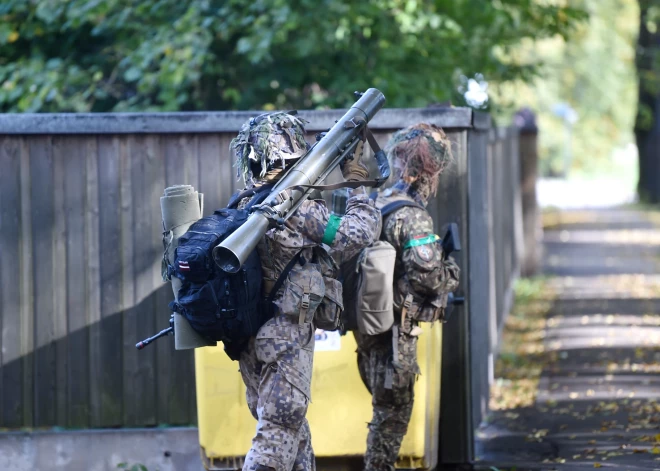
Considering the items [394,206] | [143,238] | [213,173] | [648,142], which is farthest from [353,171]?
[648,142]

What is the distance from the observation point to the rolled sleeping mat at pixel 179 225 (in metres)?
4.52

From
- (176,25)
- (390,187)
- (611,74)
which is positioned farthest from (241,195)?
(611,74)

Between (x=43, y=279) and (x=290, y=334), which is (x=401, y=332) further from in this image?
(x=43, y=279)

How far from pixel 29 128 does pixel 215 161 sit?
1.04 m

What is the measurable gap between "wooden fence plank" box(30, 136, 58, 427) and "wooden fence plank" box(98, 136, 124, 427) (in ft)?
0.92

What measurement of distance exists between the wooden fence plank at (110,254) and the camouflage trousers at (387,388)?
4.95 ft

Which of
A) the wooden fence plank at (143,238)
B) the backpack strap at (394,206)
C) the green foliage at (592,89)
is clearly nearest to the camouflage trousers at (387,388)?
the backpack strap at (394,206)

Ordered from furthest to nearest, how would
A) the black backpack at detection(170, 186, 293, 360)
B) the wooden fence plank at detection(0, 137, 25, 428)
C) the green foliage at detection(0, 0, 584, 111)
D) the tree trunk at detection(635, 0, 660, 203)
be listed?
the tree trunk at detection(635, 0, 660, 203), the green foliage at detection(0, 0, 584, 111), the wooden fence plank at detection(0, 137, 25, 428), the black backpack at detection(170, 186, 293, 360)

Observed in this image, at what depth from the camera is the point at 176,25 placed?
30.0ft

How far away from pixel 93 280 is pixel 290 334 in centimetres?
202

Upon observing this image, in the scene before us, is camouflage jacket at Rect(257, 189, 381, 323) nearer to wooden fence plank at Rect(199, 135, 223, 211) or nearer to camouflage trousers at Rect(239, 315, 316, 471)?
camouflage trousers at Rect(239, 315, 316, 471)

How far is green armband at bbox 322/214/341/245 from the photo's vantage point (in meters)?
4.53

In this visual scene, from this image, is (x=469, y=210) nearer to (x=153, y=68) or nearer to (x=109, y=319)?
(x=109, y=319)

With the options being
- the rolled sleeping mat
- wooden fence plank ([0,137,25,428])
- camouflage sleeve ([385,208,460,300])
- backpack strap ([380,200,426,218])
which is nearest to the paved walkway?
camouflage sleeve ([385,208,460,300])
